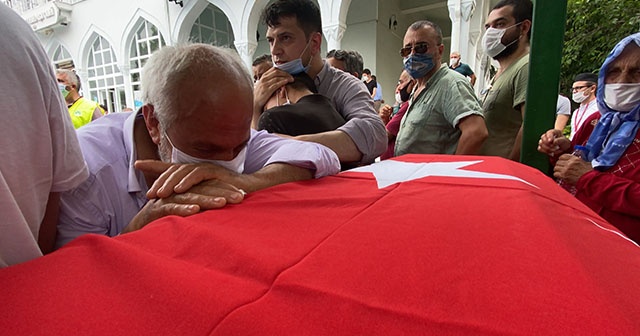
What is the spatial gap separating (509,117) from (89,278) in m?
2.50

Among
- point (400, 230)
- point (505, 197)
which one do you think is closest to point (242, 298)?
point (400, 230)

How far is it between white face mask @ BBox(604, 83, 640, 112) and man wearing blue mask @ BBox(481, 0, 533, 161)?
0.45 m

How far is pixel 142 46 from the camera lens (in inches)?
532

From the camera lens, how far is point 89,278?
0.46m

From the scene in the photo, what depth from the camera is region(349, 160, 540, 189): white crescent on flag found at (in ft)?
3.74

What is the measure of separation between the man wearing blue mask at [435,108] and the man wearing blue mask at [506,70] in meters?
0.24

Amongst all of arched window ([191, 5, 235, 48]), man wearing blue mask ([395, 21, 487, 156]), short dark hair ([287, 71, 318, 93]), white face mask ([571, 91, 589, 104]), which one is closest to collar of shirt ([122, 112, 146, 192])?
short dark hair ([287, 71, 318, 93])

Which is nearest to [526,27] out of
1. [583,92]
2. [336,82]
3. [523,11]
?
[523,11]

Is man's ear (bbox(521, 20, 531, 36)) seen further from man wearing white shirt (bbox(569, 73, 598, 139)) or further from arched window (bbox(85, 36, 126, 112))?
arched window (bbox(85, 36, 126, 112))

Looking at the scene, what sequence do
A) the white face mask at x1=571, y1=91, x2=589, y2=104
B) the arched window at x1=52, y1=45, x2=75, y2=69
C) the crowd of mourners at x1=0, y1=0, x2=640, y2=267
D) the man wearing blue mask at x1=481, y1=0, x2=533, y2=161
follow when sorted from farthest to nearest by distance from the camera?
the arched window at x1=52, y1=45, x2=75, y2=69
the white face mask at x1=571, y1=91, x2=589, y2=104
the man wearing blue mask at x1=481, y1=0, x2=533, y2=161
the crowd of mourners at x1=0, y1=0, x2=640, y2=267

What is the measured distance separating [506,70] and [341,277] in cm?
243

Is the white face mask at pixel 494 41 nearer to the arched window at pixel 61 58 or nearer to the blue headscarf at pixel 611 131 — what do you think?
the blue headscarf at pixel 611 131

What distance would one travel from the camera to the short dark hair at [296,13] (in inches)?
73.7

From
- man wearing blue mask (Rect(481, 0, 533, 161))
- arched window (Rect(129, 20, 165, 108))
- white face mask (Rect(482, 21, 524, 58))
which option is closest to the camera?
man wearing blue mask (Rect(481, 0, 533, 161))
